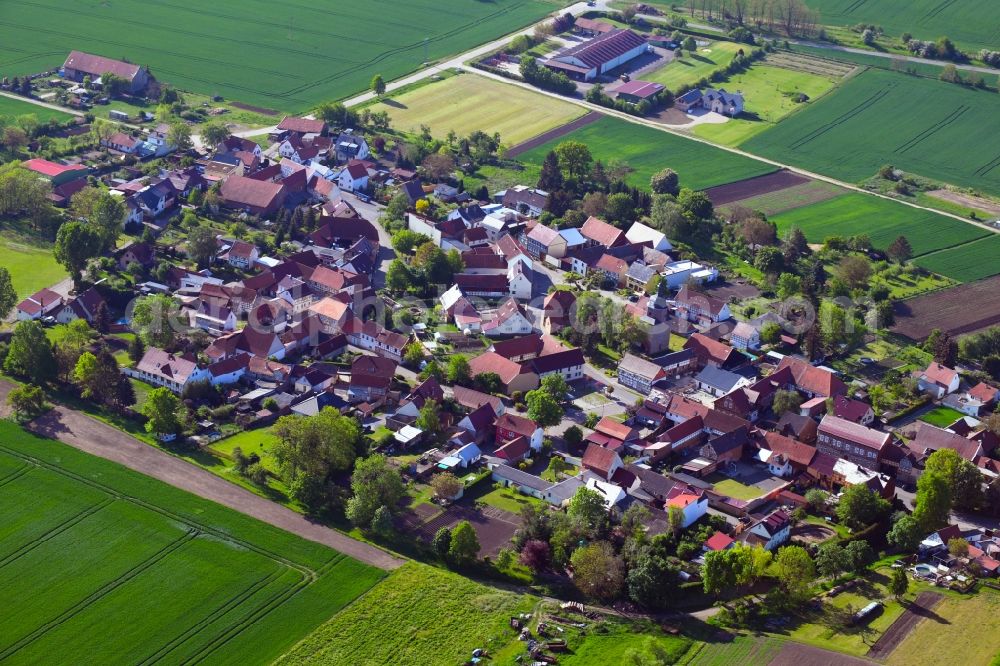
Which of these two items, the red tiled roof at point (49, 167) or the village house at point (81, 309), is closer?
the village house at point (81, 309)

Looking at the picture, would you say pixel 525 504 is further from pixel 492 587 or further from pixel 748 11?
pixel 748 11

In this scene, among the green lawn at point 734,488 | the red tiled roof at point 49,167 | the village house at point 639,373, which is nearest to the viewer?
the green lawn at point 734,488

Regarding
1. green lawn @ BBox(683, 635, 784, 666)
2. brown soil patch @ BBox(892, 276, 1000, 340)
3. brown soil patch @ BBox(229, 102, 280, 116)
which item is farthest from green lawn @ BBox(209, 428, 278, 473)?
brown soil patch @ BBox(229, 102, 280, 116)

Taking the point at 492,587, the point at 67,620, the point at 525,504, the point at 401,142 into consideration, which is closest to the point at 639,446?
the point at 525,504

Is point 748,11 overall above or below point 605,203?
above

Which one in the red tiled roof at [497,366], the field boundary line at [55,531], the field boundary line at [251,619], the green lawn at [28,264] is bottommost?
the field boundary line at [251,619]

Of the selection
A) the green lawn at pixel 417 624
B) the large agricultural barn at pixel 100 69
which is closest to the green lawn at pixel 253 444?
the green lawn at pixel 417 624

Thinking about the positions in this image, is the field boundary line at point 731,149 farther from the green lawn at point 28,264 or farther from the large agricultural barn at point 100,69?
the green lawn at point 28,264

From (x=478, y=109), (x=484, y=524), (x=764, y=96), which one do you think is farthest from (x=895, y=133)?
(x=484, y=524)
